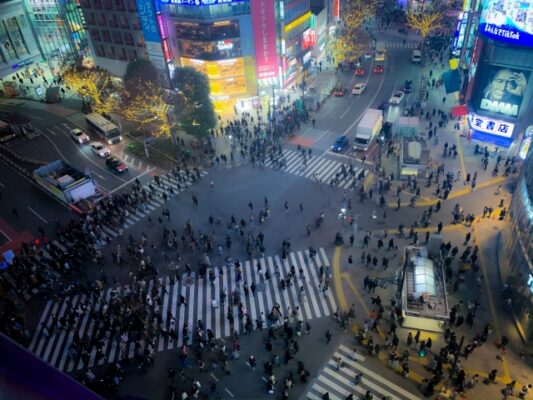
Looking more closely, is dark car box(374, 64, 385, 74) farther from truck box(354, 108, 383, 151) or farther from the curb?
the curb

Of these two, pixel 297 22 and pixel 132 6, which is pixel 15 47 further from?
pixel 297 22

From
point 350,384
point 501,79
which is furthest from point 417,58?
point 350,384

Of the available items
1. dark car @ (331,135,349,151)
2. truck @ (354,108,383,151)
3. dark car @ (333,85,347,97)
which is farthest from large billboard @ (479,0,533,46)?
dark car @ (333,85,347,97)

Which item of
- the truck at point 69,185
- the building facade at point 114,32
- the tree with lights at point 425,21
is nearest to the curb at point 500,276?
the truck at point 69,185

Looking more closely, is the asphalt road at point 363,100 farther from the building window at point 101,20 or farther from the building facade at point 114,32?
the building window at point 101,20

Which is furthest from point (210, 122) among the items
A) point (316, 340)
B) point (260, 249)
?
point (316, 340)

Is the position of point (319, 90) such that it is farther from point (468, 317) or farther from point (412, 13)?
point (468, 317)
